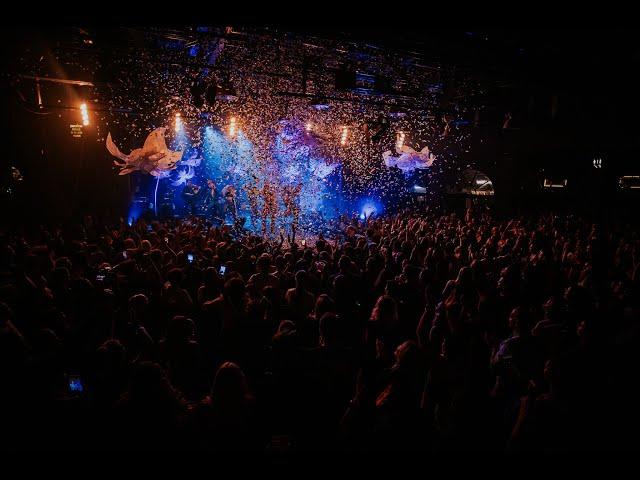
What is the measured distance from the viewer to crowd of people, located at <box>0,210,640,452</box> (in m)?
2.18

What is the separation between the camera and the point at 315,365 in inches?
118

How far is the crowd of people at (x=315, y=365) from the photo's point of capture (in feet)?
7.16

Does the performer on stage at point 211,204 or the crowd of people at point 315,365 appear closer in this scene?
the crowd of people at point 315,365

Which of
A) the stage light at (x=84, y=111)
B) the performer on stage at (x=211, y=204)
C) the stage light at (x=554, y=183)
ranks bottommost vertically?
the performer on stage at (x=211, y=204)

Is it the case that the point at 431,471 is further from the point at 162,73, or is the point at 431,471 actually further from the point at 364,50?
the point at 162,73

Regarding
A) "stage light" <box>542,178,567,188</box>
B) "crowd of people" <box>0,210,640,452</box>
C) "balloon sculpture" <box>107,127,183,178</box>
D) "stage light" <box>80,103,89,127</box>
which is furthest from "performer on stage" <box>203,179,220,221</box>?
"stage light" <box>542,178,567,188</box>

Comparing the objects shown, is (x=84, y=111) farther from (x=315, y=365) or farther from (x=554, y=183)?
(x=554, y=183)

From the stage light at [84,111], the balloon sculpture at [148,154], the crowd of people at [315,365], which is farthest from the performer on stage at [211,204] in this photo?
the crowd of people at [315,365]

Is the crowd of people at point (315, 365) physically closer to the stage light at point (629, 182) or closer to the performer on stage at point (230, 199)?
the stage light at point (629, 182)

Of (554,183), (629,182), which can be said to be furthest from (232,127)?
(629,182)

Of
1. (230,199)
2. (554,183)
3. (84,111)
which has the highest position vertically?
(84,111)

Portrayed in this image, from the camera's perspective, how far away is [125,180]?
52.3 feet

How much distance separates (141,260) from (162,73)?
371 inches

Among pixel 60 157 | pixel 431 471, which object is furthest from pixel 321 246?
pixel 60 157
